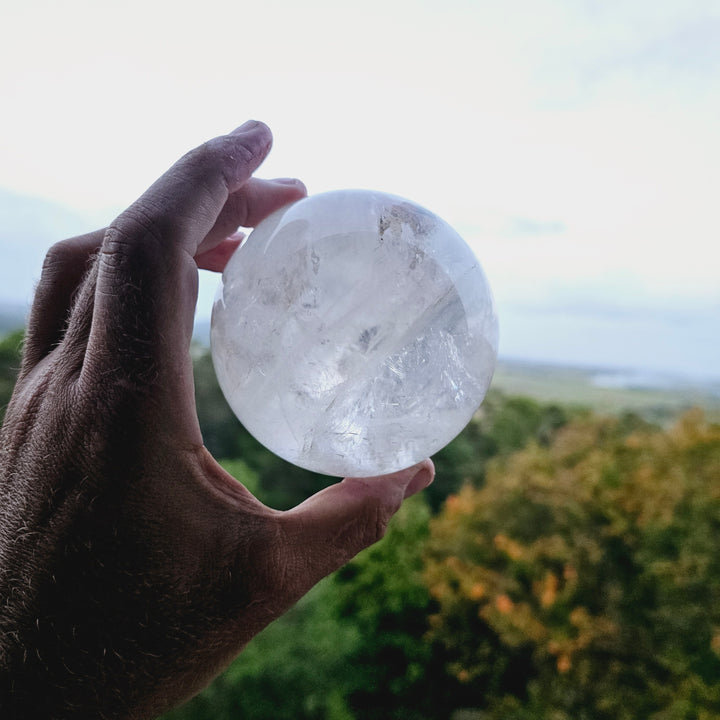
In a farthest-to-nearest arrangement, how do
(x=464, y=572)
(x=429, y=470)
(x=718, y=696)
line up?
(x=464, y=572)
(x=718, y=696)
(x=429, y=470)

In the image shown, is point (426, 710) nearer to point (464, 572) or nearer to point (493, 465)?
point (464, 572)

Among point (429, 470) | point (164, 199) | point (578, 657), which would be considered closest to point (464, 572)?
point (578, 657)

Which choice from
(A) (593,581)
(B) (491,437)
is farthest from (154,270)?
(B) (491,437)

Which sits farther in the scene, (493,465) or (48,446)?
(493,465)

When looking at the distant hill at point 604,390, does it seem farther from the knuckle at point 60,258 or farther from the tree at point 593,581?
the knuckle at point 60,258

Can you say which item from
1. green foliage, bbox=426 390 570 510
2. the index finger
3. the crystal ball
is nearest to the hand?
the index finger

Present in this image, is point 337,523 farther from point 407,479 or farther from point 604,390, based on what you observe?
point 604,390
